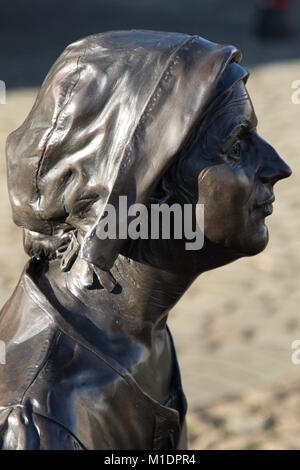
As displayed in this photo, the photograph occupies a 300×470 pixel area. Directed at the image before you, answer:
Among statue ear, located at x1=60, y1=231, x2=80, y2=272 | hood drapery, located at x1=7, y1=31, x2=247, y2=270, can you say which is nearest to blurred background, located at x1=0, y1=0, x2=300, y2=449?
statue ear, located at x1=60, y1=231, x2=80, y2=272

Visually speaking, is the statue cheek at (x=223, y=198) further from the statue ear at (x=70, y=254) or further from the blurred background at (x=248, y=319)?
the blurred background at (x=248, y=319)

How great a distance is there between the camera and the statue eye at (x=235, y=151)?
244 cm

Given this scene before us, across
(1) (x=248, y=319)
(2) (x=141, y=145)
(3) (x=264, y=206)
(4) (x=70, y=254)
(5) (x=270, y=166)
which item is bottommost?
(1) (x=248, y=319)

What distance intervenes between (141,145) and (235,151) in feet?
1.07

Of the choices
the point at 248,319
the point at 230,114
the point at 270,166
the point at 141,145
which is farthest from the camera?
the point at 248,319

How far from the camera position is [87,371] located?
8.02 ft

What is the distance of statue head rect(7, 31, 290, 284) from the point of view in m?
2.28

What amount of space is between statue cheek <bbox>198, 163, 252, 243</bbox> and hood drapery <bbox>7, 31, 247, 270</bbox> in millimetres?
186

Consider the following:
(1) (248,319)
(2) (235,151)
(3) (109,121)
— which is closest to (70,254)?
(3) (109,121)

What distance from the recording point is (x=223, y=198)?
2.41 meters

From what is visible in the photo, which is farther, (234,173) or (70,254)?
(70,254)

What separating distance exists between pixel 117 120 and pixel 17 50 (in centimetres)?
1373

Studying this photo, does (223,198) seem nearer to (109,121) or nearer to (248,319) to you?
(109,121)

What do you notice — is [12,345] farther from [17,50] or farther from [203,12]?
[203,12]
